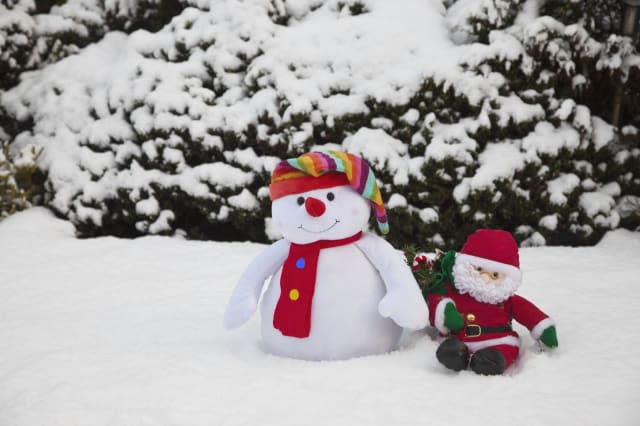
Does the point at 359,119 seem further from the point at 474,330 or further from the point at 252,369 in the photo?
the point at 252,369

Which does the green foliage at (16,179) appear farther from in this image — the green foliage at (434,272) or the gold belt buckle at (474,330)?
the gold belt buckle at (474,330)

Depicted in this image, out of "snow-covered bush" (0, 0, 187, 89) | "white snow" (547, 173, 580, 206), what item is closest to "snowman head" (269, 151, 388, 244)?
"white snow" (547, 173, 580, 206)

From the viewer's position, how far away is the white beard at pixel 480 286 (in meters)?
2.42

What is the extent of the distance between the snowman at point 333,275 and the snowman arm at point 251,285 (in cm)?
11

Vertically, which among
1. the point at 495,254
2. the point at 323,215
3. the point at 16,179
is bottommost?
the point at 16,179

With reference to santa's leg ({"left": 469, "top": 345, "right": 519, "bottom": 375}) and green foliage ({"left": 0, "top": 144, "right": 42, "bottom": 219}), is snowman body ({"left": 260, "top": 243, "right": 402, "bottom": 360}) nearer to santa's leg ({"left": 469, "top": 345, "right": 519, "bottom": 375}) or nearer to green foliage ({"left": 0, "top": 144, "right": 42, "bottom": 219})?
santa's leg ({"left": 469, "top": 345, "right": 519, "bottom": 375})

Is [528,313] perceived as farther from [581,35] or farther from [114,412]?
[581,35]

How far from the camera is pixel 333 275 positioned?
7.83 ft

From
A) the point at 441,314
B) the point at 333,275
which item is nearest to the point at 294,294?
the point at 333,275

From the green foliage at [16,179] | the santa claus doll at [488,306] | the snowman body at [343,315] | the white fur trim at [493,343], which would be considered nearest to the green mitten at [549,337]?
the santa claus doll at [488,306]

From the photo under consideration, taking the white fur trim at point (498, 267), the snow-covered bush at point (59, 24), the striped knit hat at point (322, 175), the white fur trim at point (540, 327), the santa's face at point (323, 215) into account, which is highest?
the snow-covered bush at point (59, 24)

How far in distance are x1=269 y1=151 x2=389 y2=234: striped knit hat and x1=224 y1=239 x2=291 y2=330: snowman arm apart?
0.97ft

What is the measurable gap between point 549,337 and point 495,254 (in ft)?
1.39

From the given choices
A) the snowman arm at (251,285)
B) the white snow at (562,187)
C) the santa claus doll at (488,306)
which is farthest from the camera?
the white snow at (562,187)
